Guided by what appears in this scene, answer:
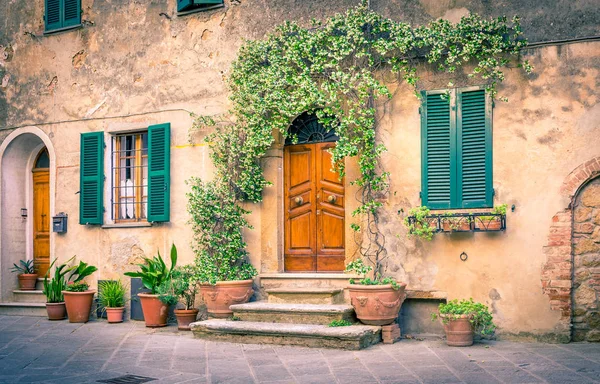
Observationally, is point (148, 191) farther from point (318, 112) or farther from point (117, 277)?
point (318, 112)

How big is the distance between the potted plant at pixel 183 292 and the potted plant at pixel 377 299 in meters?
2.36

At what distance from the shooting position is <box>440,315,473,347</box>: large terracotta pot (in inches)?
308

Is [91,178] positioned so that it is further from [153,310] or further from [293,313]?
[293,313]

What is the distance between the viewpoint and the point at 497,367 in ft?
22.0

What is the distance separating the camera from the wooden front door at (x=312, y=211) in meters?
9.41

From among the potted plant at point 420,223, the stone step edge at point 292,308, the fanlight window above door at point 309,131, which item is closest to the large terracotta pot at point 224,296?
the stone step edge at point 292,308

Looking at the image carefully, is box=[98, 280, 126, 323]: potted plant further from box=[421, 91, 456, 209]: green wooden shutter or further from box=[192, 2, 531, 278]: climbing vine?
box=[421, 91, 456, 209]: green wooden shutter

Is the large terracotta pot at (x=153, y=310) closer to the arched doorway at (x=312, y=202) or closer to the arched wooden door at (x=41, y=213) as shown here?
the arched doorway at (x=312, y=202)

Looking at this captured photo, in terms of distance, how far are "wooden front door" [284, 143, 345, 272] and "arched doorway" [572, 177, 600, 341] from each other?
2.90 meters

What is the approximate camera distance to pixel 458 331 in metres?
7.84

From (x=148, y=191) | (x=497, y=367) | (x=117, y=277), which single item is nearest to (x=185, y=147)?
(x=148, y=191)

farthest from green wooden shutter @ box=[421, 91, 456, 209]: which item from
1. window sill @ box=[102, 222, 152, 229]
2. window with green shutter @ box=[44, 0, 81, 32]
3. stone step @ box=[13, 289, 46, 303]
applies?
stone step @ box=[13, 289, 46, 303]

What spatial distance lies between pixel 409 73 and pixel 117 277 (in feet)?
17.6

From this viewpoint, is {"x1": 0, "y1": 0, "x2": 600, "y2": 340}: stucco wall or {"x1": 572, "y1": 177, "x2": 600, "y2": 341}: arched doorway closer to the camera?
{"x1": 572, "y1": 177, "x2": 600, "y2": 341}: arched doorway
